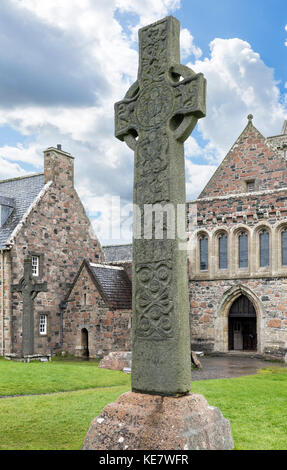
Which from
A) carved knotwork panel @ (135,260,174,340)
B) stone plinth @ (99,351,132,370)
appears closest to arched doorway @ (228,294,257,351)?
stone plinth @ (99,351,132,370)

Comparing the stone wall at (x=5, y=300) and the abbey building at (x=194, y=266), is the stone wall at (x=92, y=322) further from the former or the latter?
A: the stone wall at (x=5, y=300)

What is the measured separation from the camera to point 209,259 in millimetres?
26297

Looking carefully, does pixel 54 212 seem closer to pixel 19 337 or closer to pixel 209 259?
pixel 19 337

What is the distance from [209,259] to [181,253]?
20.5 m

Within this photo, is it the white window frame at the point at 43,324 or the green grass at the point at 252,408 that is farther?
the white window frame at the point at 43,324

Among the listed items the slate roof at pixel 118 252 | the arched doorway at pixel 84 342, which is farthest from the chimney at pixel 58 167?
the slate roof at pixel 118 252

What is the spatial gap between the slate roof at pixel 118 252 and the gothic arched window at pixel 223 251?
1790 centimetres

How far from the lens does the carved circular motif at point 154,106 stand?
20.8ft

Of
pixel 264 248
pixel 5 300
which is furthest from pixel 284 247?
pixel 5 300

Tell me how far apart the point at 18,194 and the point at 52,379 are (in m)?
16.5

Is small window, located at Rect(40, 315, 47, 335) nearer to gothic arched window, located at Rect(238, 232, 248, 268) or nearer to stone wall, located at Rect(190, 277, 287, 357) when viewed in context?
stone wall, located at Rect(190, 277, 287, 357)

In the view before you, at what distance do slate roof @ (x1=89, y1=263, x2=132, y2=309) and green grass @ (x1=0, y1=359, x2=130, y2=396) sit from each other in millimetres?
7953

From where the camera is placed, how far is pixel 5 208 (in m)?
26.6
